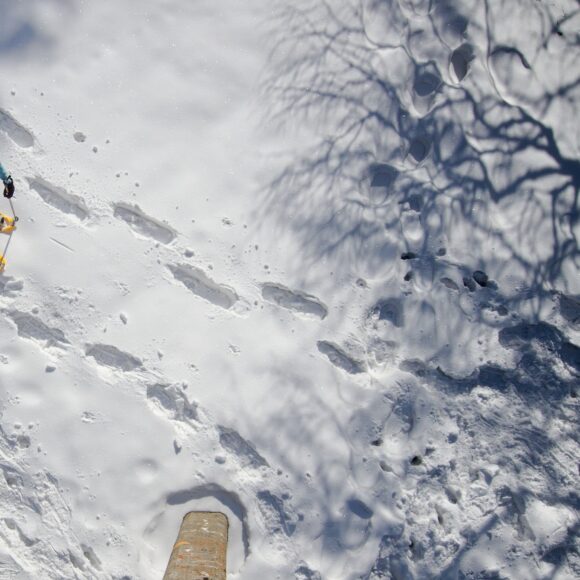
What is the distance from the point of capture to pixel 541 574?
3705mm

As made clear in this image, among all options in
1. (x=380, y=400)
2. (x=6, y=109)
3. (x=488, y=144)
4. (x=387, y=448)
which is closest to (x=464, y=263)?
(x=488, y=144)

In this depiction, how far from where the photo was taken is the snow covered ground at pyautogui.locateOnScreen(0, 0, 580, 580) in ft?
12.4

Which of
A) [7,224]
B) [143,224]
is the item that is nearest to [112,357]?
[143,224]

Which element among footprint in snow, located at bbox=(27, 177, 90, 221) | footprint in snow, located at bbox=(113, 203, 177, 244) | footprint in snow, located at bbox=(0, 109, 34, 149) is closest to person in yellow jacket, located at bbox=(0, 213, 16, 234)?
footprint in snow, located at bbox=(27, 177, 90, 221)

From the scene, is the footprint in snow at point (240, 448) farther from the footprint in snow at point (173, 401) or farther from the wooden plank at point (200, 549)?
the wooden plank at point (200, 549)

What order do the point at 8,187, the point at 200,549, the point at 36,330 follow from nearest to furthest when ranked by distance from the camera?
the point at 200,549 → the point at 8,187 → the point at 36,330

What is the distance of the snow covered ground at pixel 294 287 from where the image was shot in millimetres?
3791

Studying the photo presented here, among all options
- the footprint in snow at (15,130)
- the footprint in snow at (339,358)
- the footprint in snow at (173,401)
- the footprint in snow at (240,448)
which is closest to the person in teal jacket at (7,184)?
the footprint in snow at (15,130)

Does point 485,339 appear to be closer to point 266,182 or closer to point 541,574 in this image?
point 541,574

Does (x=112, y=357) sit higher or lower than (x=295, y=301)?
lower

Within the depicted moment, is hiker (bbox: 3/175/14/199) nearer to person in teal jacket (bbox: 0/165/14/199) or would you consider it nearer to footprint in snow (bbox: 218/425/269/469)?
person in teal jacket (bbox: 0/165/14/199)

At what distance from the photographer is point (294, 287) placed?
402 cm

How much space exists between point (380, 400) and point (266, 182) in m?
1.95

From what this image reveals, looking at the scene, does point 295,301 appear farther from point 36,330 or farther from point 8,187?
point 8,187
